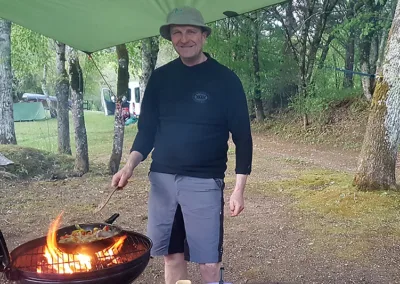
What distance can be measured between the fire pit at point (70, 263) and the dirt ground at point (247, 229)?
4.42 feet

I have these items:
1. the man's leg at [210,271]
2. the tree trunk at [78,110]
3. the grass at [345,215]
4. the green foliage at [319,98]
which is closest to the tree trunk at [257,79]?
the green foliage at [319,98]

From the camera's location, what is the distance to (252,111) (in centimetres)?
1462

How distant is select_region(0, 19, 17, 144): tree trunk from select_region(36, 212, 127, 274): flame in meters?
6.92

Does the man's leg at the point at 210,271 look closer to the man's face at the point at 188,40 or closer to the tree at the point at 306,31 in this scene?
the man's face at the point at 188,40

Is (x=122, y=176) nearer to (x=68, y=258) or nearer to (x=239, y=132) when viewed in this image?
(x=68, y=258)

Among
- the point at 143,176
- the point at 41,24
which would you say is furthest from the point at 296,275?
the point at 143,176

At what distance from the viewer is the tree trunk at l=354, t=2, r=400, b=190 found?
450 centimetres

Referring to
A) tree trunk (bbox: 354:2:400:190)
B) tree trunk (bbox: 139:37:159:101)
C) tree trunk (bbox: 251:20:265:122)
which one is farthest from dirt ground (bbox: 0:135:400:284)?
tree trunk (bbox: 251:20:265:122)

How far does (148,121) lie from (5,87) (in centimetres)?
666

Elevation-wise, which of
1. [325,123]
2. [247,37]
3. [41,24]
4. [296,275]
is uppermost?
[247,37]

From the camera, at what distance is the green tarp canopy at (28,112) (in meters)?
21.1

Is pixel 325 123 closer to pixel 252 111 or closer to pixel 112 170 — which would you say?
pixel 252 111

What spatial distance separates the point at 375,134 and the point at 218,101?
322 centimetres

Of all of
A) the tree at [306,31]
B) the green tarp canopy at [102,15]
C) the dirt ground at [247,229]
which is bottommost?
the dirt ground at [247,229]
